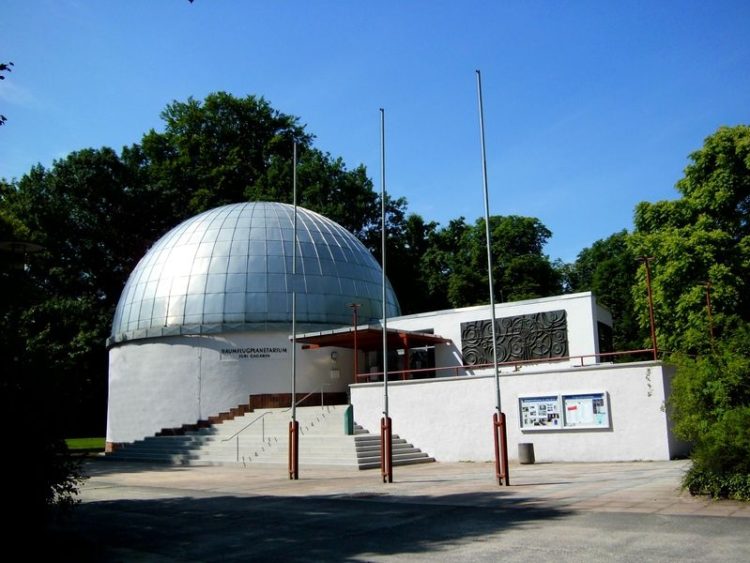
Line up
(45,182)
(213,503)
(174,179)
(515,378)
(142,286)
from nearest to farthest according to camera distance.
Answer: (213,503) → (515,378) → (142,286) → (45,182) → (174,179)

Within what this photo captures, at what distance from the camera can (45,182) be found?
48.2m

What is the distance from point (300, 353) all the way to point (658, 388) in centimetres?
1708

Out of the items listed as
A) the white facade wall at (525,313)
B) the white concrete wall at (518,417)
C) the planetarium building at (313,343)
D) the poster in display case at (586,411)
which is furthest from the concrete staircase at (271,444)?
the white facade wall at (525,313)

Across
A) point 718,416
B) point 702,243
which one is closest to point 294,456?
point 718,416

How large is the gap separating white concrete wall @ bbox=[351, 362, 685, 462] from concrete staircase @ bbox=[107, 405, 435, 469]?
0.97 meters

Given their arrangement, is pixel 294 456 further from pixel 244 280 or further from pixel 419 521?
pixel 244 280

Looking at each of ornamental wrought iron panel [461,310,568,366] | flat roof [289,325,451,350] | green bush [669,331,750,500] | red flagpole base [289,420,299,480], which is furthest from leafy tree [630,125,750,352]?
red flagpole base [289,420,299,480]

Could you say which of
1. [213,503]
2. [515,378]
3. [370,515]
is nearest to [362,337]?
[515,378]

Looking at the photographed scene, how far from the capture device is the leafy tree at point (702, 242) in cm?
2856

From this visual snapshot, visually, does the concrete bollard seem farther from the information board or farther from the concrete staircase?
the concrete staircase

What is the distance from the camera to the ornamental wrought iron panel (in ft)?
89.0

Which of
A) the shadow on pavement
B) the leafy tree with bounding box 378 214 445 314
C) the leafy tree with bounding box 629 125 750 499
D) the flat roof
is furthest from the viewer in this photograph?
the leafy tree with bounding box 378 214 445 314

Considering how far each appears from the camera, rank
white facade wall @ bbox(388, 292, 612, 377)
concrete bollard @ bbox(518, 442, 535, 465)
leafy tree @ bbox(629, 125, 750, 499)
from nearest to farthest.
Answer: concrete bollard @ bbox(518, 442, 535, 465) → white facade wall @ bbox(388, 292, 612, 377) → leafy tree @ bbox(629, 125, 750, 499)

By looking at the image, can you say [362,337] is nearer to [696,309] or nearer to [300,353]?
[300,353]
